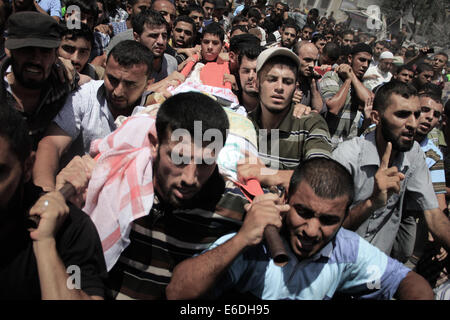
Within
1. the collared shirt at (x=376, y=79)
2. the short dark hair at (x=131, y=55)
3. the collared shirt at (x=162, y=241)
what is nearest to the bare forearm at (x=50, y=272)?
the collared shirt at (x=162, y=241)

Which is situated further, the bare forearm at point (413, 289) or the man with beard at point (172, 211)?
Result: the bare forearm at point (413, 289)

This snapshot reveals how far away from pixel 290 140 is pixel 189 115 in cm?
121

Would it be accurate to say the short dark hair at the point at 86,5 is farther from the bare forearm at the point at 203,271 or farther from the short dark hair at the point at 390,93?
the bare forearm at the point at 203,271

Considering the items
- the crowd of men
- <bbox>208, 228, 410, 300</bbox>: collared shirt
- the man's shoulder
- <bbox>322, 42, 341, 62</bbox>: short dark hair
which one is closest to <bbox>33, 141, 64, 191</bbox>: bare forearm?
the crowd of men

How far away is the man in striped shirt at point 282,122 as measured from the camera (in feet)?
9.21

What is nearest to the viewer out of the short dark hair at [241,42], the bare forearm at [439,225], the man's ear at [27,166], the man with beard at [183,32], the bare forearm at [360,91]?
the man's ear at [27,166]

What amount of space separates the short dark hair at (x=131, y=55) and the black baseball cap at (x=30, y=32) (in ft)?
1.69

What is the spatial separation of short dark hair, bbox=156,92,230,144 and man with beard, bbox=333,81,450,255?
4.24 feet

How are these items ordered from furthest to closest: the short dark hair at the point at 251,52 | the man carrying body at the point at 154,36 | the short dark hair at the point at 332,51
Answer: the short dark hair at the point at 332,51
the man carrying body at the point at 154,36
the short dark hair at the point at 251,52

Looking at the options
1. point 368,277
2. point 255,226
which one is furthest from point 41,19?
point 368,277

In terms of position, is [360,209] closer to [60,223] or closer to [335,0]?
[60,223]

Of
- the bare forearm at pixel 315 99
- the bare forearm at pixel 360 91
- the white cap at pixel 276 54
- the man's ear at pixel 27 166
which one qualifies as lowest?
the man's ear at pixel 27 166
